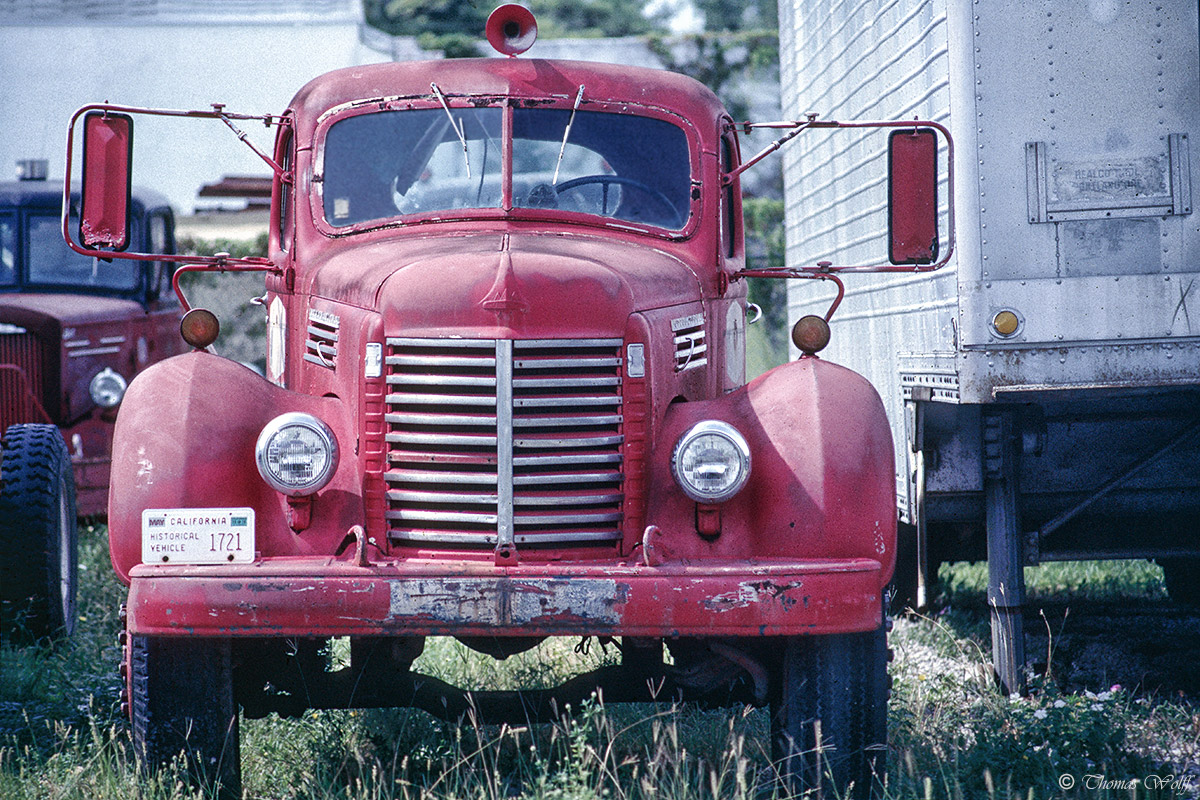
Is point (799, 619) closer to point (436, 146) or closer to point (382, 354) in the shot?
point (382, 354)

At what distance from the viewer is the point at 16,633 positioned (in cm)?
→ 657

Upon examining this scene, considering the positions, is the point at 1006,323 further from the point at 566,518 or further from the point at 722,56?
the point at 722,56

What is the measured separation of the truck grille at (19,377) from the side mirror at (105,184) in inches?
160

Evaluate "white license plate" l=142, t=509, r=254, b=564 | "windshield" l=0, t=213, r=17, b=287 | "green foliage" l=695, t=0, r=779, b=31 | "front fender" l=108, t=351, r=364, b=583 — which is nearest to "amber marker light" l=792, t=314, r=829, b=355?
"front fender" l=108, t=351, r=364, b=583

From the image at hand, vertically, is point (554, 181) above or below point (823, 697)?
above

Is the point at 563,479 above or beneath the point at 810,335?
beneath

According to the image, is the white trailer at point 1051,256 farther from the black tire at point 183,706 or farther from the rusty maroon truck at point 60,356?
the rusty maroon truck at point 60,356

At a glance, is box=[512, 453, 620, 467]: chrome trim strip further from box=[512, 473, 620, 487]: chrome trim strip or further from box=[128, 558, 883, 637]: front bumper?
box=[128, 558, 883, 637]: front bumper

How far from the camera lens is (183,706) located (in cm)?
415

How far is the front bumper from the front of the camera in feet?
12.5

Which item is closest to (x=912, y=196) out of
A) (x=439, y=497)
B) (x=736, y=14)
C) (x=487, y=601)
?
(x=439, y=497)

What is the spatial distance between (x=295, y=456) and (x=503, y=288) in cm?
81

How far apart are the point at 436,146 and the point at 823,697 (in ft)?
8.49

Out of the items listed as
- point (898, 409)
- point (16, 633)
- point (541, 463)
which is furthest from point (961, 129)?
point (16, 633)
